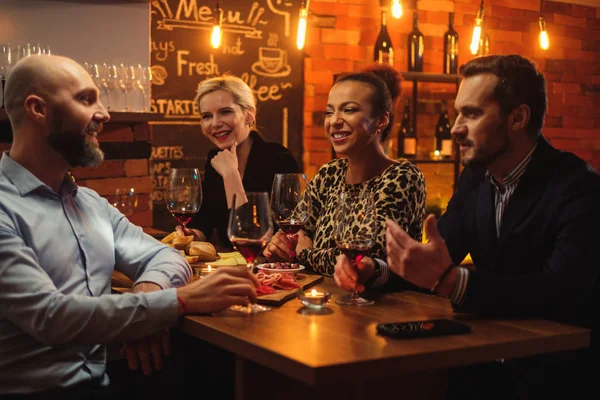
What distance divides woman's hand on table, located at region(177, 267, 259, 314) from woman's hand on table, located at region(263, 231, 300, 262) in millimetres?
670

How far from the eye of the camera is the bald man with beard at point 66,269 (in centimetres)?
170

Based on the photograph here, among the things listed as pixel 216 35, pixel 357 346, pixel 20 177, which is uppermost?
pixel 216 35

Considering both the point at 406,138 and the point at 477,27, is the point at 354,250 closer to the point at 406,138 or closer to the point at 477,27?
the point at 477,27

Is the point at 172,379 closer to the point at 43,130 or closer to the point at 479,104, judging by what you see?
the point at 43,130

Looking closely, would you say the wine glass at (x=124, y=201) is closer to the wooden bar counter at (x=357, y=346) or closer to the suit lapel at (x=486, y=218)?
the wooden bar counter at (x=357, y=346)

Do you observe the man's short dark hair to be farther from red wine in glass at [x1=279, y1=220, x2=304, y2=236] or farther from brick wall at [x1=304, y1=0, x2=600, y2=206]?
brick wall at [x1=304, y1=0, x2=600, y2=206]

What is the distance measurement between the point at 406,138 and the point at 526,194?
139 inches

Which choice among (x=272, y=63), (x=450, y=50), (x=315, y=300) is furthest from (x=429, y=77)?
(x=315, y=300)

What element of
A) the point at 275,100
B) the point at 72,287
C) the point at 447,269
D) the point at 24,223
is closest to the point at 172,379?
the point at 72,287

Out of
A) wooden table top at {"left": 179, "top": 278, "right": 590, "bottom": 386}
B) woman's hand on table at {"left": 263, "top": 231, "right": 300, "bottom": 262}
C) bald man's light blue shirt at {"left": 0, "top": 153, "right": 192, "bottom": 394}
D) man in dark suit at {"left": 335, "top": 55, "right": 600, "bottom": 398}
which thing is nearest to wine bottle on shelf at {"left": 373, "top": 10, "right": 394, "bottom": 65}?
woman's hand on table at {"left": 263, "top": 231, "right": 300, "bottom": 262}

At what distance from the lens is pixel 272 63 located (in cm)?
525

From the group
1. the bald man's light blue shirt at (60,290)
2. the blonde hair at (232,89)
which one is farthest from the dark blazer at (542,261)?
the blonde hair at (232,89)

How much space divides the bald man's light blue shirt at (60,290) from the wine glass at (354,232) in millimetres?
444

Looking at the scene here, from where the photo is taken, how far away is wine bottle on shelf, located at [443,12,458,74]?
5703 millimetres
